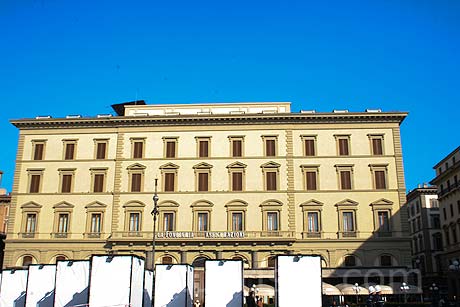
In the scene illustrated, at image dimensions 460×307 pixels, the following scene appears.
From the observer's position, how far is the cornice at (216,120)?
172 feet

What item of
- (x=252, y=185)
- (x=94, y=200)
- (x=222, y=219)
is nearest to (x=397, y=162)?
(x=252, y=185)

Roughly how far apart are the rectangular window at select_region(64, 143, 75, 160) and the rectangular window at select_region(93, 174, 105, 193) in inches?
133

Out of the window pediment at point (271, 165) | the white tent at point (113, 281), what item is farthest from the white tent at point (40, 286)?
the window pediment at point (271, 165)

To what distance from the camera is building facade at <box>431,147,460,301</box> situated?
202 feet

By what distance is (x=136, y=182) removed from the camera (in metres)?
52.0

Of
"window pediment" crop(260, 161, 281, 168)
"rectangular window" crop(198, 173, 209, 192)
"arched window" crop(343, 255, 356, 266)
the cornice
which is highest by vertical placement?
the cornice

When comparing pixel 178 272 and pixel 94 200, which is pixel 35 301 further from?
pixel 94 200

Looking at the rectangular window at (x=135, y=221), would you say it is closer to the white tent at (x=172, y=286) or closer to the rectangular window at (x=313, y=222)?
the rectangular window at (x=313, y=222)

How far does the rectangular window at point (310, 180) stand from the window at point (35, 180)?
85.5ft

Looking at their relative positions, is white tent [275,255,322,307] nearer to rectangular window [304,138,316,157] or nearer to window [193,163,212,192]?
window [193,163,212,192]

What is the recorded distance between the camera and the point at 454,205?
6266cm

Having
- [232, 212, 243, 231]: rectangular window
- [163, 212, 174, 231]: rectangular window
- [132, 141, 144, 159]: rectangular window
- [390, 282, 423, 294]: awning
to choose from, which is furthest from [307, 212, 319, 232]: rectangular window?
[132, 141, 144, 159]: rectangular window

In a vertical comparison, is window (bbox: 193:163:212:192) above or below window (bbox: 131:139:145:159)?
below

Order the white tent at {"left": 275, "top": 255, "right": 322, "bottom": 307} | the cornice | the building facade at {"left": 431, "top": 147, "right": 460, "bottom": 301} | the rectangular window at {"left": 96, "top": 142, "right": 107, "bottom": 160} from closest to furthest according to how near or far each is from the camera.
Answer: the white tent at {"left": 275, "top": 255, "right": 322, "bottom": 307} < the cornice < the rectangular window at {"left": 96, "top": 142, "right": 107, "bottom": 160} < the building facade at {"left": 431, "top": 147, "right": 460, "bottom": 301}
